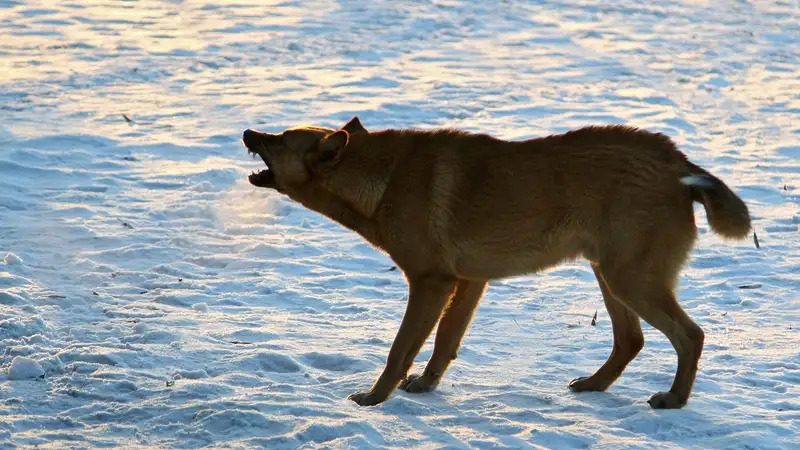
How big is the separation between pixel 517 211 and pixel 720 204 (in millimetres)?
1165

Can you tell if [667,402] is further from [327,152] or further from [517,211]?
[327,152]

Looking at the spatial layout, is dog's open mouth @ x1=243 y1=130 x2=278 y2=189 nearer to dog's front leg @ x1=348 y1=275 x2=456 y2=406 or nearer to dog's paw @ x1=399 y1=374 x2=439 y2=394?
dog's front leg @ x1=348 y1=275 x2=456 y2=406

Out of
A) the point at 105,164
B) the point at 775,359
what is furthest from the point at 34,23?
the point at 775,359

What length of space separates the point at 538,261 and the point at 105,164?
603 centimetres

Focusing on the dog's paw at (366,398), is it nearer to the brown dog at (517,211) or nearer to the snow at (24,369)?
the brown dog at (517,211)

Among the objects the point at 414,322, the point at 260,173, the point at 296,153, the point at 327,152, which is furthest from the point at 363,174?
the point at 414,322

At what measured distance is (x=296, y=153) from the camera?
6648 mm

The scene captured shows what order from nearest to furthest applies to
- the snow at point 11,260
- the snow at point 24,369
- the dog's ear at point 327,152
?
the snow at point 24,369, the dog's ear at point 327,152, the snow at point 11,260

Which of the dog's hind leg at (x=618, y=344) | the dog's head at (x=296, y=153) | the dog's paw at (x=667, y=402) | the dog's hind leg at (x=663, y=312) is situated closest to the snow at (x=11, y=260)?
the dog's head at (x=296, y=153)

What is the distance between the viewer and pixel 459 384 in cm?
673

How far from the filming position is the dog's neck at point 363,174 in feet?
21.4

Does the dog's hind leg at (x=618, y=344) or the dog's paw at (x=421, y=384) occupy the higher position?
the dog's hind leg at (x=618, y=344)

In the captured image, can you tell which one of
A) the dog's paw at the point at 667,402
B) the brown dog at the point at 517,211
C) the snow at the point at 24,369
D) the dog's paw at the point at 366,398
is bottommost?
the dog's paw at the point at 366,398

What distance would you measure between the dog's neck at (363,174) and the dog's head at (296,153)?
2.9 inches
